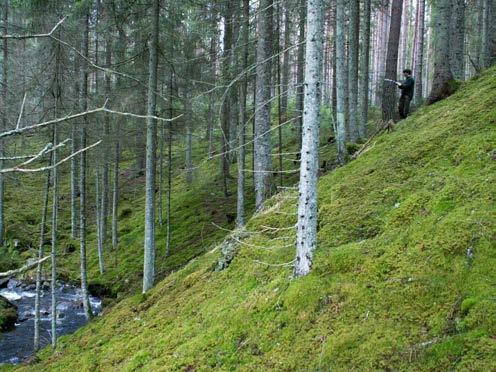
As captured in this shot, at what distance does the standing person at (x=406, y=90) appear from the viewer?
1138cm

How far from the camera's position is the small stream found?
12.8 metres

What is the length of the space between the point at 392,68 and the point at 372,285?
9.22 meters

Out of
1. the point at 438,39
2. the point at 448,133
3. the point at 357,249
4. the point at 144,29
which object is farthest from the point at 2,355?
the point at 438,39

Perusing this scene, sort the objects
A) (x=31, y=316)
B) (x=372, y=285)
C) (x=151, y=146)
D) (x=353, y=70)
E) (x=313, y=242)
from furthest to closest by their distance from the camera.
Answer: (x=353, y=70) < (x=31, y=316) < (x=151, y=146) < (x=313, y=242) < (x=372, y=285)

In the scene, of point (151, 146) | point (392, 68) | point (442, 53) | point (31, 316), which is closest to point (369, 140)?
point (442, 53)

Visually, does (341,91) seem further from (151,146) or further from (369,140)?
Answer: (151,146)

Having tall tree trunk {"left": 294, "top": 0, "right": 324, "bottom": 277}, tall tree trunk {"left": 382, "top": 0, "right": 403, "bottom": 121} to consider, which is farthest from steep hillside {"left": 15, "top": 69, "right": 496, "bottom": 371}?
tall tree trunk {"left": 382, "top": 0, "right": 403, "bottom": 121}

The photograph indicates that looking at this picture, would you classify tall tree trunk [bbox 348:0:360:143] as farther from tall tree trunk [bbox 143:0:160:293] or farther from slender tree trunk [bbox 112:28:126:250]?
slender tree trunk [bbox 112:28:126:250]

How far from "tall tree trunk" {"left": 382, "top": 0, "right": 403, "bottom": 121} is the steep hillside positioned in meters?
2.98

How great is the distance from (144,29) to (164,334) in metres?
9.40

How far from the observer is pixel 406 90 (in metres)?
11.6

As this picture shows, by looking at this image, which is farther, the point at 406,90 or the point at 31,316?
the point at 31,316

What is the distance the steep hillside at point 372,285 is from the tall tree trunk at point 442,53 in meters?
1.11

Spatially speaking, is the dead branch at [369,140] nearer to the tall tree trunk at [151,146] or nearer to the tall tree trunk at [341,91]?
the tall tree trunk at [341,91]
